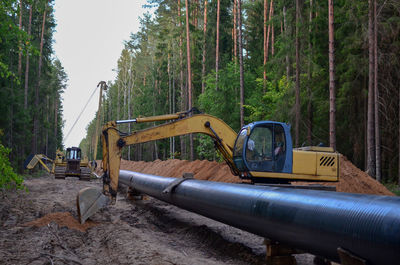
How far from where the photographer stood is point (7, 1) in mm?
6062

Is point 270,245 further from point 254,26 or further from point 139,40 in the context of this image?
point 139,40

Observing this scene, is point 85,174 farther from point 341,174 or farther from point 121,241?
point 121,241

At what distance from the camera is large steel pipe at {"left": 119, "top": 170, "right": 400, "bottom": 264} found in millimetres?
3467

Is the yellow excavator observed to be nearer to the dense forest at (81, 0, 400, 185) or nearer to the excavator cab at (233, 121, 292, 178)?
the excavator cab at (233, 121, 292, 178)

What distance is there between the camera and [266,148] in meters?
9.66

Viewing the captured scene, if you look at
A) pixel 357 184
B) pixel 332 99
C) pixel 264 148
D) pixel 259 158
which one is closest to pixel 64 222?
pixel 259 158

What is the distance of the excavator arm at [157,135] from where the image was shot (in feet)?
32.9

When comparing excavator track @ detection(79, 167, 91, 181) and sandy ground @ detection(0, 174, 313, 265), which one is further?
excavator track @ detection(79, 167, 91, 181)

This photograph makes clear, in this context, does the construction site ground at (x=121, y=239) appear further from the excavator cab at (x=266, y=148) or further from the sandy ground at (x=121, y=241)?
the excavator cab at (x=266, y=148)

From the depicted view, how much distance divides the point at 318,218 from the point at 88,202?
630 cm

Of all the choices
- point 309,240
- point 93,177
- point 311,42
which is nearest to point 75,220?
point 309,240

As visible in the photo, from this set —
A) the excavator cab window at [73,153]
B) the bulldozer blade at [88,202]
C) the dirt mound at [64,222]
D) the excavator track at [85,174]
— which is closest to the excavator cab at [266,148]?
the bulldozer blade at [88,202]

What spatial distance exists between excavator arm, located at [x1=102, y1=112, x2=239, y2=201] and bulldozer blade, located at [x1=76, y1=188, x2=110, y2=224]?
2.28ft

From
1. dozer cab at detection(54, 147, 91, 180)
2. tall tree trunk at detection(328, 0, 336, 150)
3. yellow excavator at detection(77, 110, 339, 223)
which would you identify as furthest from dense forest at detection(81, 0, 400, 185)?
dozer cab at detection(54, 147, 91, 180)
